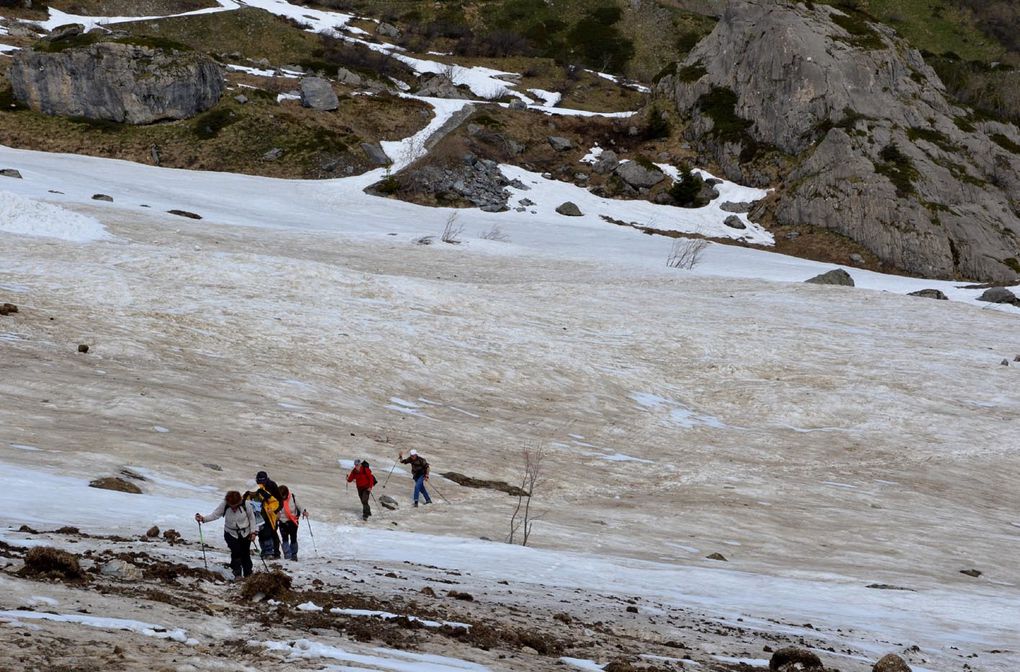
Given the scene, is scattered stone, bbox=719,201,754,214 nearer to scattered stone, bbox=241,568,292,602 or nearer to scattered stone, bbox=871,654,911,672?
scattered stone, bbox=871,654,911,672

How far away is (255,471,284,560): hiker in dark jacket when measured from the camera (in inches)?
564

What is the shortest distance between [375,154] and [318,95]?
11.4m

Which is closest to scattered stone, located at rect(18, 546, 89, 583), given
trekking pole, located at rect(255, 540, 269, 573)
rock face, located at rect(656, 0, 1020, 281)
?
trekking pole, located at rect(255, 540, 269, 573)

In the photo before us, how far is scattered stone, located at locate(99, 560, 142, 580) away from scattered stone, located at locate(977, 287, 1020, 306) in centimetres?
5460

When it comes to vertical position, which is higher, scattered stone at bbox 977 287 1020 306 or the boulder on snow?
the boulder on snow

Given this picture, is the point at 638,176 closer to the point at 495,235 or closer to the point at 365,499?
the point at 495,235

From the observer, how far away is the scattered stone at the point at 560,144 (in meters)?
85.9

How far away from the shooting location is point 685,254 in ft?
198

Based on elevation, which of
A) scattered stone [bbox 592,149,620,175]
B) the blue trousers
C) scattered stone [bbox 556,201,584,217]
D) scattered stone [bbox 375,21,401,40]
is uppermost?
scattered stone [bbox 375,21,401,40]

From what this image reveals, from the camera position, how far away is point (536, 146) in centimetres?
8519

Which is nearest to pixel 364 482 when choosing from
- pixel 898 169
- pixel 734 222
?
pixel 734 222

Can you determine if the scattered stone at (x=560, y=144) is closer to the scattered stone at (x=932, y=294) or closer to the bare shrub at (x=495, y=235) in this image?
the bare shrub at (x=495, y=235)

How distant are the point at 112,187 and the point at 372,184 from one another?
843 inches

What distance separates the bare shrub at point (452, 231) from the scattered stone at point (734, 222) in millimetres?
24391
